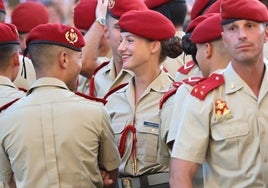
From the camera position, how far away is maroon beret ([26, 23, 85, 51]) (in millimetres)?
5422

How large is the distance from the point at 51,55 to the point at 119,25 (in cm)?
64

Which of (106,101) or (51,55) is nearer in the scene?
(51,55)

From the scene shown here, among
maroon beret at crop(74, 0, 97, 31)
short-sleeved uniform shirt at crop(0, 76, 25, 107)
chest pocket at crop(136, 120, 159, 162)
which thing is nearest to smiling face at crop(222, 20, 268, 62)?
chest pocket at crop(136, 120, 159, 162)

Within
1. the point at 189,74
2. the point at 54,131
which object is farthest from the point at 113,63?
the point at 54,131

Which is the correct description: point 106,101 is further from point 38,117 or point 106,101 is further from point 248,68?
point 248,68

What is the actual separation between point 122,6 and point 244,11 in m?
1.70

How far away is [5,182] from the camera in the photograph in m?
5.50

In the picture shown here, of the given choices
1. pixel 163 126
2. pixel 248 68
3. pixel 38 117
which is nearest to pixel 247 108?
pixel 248 68

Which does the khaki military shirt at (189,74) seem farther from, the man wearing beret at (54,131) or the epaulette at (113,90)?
the man wearing beret at (54,131)

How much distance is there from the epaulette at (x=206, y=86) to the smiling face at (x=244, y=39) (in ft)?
0.44

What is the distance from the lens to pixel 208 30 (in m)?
5.40

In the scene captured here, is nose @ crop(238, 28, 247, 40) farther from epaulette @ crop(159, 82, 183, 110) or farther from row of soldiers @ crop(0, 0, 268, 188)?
epaulette @ crop(159, 82, 183, 110)

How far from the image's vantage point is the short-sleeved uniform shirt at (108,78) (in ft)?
20.8

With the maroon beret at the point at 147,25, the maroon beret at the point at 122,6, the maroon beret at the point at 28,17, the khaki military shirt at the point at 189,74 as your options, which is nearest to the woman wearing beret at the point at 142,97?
the maroon beret at the point at 147,25
